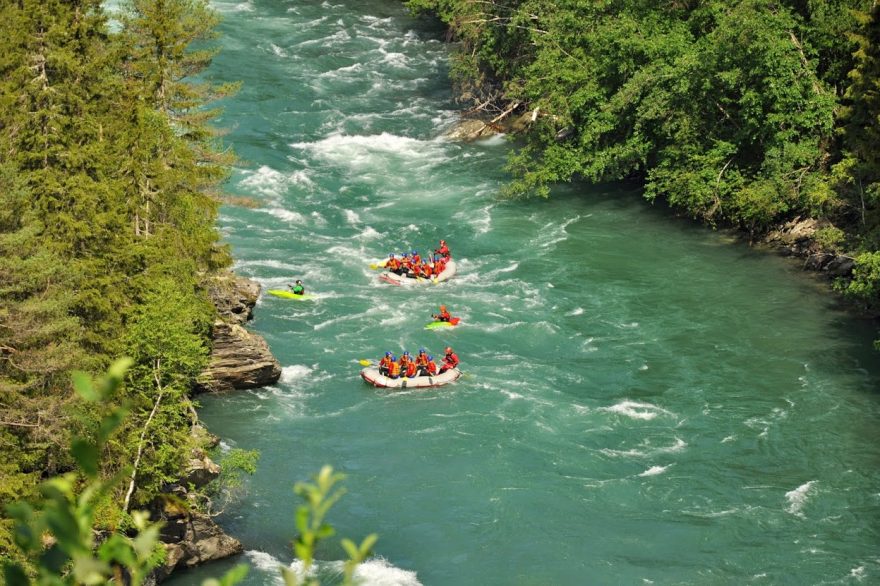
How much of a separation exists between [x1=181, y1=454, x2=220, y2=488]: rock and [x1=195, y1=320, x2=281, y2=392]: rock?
6.58 m

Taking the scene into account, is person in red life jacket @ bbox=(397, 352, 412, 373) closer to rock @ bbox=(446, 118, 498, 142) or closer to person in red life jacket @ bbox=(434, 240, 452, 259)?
person in red life jacket @ bbox=(434, 240, 452, 259)

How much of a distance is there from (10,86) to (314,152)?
23.4m

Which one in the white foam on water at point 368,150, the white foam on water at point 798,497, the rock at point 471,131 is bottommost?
the white foam on water at point 798,497

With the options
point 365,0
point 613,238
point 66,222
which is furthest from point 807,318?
point 365,0

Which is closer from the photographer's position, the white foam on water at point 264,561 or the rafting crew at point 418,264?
the white foam on water at point 264,561

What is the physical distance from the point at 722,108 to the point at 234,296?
18.2 meters

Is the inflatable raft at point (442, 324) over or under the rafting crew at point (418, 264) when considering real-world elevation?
under

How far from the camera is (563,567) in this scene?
23.6m

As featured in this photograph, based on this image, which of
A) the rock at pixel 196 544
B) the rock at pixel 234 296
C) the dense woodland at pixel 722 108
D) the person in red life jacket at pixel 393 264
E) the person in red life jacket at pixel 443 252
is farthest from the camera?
the person in red life jacket at pixel 443 252

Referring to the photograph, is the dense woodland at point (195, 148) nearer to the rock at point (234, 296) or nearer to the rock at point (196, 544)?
the rock at point (196, 544)

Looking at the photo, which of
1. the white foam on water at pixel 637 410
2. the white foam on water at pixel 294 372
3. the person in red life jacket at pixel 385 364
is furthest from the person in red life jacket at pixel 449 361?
the white foam on water at pixel 637 410

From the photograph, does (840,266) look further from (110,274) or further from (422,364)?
(110,274)

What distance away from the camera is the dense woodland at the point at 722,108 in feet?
121

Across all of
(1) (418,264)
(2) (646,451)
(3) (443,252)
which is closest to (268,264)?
(1) (418,264)
